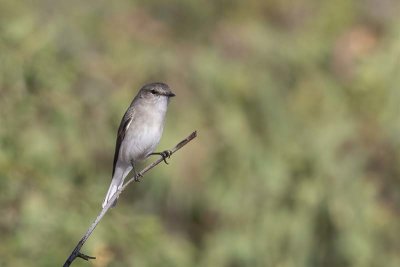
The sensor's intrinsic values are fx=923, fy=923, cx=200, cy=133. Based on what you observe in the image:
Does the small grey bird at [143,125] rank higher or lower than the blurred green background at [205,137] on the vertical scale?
lower

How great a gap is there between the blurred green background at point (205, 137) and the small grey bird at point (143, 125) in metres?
1.01

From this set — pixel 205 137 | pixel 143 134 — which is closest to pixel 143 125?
pixel 143 134

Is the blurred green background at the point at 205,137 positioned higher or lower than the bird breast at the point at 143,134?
higher

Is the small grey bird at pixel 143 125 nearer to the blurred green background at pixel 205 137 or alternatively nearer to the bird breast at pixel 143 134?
the bird breast at pixel 143 134

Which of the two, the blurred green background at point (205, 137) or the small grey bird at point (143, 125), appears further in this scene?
the blurred green background at point (205, 137)

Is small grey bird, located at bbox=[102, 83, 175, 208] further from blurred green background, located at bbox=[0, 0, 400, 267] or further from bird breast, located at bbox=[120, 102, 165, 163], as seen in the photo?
blurred green background, located at bbox=[0, 0, 400, 267]

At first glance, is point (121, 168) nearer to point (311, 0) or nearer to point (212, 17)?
point (212, 17)

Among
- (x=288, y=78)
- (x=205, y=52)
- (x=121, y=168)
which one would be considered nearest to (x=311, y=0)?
(x=288, y=78)

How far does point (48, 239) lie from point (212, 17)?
5.07m

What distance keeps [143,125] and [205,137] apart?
311cm

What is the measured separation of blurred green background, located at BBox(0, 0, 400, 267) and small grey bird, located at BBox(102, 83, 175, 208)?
1006 mm

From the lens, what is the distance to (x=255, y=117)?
780 centimetres

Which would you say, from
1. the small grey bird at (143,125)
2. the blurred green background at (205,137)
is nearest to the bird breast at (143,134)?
the small grey bird at (143,125)

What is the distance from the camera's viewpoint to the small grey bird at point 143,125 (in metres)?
4.09
